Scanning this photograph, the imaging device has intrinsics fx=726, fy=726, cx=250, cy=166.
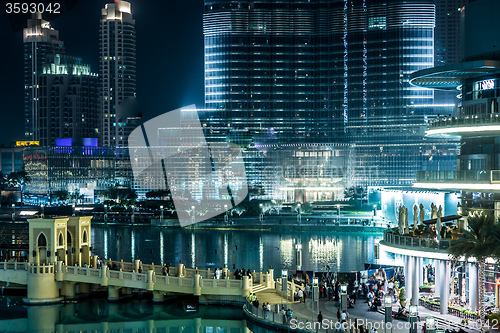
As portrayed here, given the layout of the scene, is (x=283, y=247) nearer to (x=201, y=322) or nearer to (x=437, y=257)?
(x=201, y=322)

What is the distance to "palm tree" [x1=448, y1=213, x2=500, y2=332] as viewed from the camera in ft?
143

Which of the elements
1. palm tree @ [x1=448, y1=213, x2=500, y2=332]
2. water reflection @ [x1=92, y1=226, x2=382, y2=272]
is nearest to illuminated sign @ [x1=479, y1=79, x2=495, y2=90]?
palm tree @ [x1=448, y1=213, x2=500, y2=332]

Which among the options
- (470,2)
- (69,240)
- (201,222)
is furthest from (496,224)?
(201,222)

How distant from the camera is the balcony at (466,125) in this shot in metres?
50.7

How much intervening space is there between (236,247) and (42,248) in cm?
5710

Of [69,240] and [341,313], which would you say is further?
[69,240]

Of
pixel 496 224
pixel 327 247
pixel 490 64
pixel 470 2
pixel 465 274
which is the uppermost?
→ pixel 470 2

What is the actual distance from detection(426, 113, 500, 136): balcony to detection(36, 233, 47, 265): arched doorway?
35335 millimetres

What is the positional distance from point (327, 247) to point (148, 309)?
6199 centimetres

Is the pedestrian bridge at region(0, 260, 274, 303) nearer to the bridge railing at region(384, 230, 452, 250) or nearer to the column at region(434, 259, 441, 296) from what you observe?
the bridge railing at region(384, 230, 452, 250)

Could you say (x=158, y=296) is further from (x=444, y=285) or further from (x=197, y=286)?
(x=444, y=285)

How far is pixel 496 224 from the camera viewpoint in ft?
148

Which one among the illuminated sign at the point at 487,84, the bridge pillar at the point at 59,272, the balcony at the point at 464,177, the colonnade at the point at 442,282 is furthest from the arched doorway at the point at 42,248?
the illuminated sign at the point at 487,84

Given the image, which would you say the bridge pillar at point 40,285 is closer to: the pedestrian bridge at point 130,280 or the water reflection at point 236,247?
the pedestrian bridge at point 130,280
